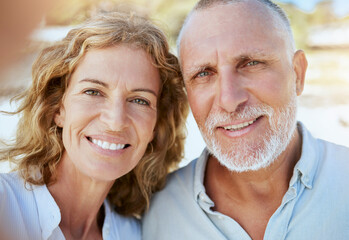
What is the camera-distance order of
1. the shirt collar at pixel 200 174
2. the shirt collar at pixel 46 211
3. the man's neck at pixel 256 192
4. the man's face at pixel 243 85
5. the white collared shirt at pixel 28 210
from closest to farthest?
the white collared shirt at pixel 28 210 → the shirt collar at pixel 46 211 → the man's face at pixel 243 85 → the man's neck at pixel 256 192 → the shirt collar at pixel 200 174

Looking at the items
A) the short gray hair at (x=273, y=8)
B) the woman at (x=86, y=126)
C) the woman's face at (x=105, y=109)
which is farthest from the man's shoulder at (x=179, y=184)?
the short gray hair at (x=273, y=8)

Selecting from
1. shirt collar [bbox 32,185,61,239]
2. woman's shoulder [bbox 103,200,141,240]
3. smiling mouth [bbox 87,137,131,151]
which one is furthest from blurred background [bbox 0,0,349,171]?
shirt collar [bbox 32,185,61,239]

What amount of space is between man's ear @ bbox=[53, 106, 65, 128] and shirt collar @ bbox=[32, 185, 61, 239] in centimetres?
40

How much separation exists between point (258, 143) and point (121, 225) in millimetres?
1087

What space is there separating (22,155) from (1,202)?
532 mm

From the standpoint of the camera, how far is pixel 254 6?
2121 millimetres

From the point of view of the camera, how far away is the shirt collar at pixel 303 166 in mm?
2000

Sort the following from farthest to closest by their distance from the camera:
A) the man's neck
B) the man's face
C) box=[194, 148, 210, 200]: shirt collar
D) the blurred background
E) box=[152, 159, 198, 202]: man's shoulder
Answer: the blurred background < box=[152, 159, 198, 202]: man's shoulder < box=[194, 148, 210, 200]: shirt collar < the man's neck < the man's face

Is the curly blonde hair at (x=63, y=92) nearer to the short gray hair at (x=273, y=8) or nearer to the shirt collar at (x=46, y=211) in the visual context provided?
the shirt collar at (x=46, y=211)

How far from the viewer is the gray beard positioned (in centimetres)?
198

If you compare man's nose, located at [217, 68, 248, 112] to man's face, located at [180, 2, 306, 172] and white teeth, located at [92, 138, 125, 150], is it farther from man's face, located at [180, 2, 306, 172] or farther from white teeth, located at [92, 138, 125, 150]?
white teeth, located at [92, 138, 125, 150]

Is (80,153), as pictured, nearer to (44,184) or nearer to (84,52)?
(44,184)

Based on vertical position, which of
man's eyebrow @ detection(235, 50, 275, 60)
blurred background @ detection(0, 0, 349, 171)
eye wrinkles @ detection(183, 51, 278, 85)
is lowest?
blurred background @ detection(0, 0, 349, 171)

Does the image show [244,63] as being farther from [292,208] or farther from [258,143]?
[292,208]
